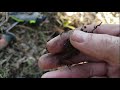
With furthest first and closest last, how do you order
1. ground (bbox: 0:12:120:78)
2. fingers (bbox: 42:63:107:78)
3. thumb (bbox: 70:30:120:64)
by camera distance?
ground (bbox: 0:12:120:78) → fingers (bbox: 42:63:107:78) → thumb (bbox: 70:30:120:64)

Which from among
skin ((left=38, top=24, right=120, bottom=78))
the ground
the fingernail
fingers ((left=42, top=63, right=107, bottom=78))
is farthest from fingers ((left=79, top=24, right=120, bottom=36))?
the ground

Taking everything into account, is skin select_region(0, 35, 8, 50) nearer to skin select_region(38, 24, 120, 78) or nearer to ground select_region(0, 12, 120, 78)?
ground select_region(0, 12, 120, 78)

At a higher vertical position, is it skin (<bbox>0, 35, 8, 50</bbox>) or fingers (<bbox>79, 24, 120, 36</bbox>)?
fingers (<bbox>79, 24, 120, 36</bbox>)

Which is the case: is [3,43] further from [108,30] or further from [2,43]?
[108,30]

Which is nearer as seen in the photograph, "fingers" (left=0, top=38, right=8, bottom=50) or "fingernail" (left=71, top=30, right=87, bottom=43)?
"fingernail" (left=71, top=30, right=87, bottom=43)

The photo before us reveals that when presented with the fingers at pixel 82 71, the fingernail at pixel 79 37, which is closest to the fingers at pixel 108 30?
the fingers at pixel 82 71

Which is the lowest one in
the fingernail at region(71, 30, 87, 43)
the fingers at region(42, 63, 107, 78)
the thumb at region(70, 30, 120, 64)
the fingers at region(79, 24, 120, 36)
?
the fingers at region(42, 63, 107, 78)
